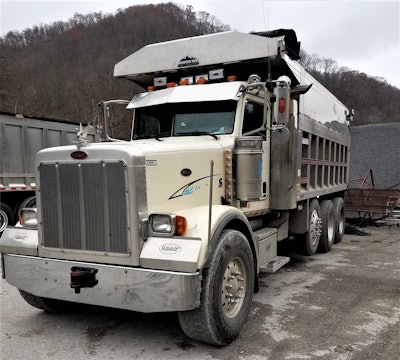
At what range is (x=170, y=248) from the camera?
3.30 meters

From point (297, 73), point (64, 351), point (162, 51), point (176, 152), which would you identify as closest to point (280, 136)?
point (176, 152)

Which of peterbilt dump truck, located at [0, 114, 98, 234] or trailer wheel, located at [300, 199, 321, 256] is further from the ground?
peterbilt dump truck, located at [0, 114, 98, 234]

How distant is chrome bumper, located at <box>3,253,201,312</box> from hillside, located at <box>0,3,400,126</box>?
83.2 feet

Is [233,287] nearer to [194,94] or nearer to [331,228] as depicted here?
[194,94]

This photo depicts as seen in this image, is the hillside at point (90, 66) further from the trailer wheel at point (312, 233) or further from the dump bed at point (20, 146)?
the trailer wheel at point (312, 233)

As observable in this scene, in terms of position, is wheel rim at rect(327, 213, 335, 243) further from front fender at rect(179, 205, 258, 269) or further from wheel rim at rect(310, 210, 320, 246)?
front fender at rect(179, 205, 258, 269)

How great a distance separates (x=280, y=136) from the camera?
448cm

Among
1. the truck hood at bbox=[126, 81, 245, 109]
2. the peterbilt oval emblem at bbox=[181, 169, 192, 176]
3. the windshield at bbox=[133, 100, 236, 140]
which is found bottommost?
the peterbilt oval emblem at bbox=[181, 169, 192, 176]

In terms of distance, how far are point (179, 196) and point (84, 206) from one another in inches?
34.9

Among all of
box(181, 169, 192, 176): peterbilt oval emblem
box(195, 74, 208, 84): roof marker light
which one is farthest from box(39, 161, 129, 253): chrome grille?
box(195, 74, 208, 84): roof marker light

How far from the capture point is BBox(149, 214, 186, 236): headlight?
337cm

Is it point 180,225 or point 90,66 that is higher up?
point 90,66

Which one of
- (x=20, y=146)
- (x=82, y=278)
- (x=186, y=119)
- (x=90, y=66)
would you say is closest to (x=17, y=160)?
(x=20, y=146)

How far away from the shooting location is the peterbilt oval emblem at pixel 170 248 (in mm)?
3271
